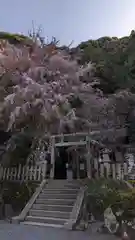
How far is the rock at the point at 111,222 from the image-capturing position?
17.7 ft

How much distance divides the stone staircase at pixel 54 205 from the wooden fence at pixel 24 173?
2.53 ft

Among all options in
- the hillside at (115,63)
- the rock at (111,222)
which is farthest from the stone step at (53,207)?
the hillside at (115,63)

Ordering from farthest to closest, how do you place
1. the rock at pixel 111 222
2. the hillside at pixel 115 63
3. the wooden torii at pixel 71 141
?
the hillside at pixel 115 63
the wooden torii at pixel 71 141
the rock at pixel 111 222

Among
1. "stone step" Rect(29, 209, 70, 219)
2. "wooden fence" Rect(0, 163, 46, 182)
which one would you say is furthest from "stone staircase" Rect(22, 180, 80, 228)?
"wooden fence" Rect(0, 163, 46, 182)

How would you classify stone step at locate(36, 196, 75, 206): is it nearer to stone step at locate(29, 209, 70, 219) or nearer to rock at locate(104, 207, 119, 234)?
stone step at locate(29, 209, 70, 219)

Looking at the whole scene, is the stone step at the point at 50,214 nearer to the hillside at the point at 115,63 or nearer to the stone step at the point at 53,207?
the stone step at the point at 53,207

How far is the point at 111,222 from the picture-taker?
216 inches

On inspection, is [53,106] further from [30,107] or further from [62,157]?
[62,157]

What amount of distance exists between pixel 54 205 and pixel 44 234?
1.64m

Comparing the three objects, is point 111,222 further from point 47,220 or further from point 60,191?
point 60,191

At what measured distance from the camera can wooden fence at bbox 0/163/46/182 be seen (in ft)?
30.7

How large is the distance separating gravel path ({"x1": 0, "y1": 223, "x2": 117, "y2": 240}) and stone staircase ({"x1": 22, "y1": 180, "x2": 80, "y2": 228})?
44 cm

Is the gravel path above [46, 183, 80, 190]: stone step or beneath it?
beneath

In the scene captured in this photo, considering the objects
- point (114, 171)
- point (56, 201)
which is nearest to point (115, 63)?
point (114, 171)
